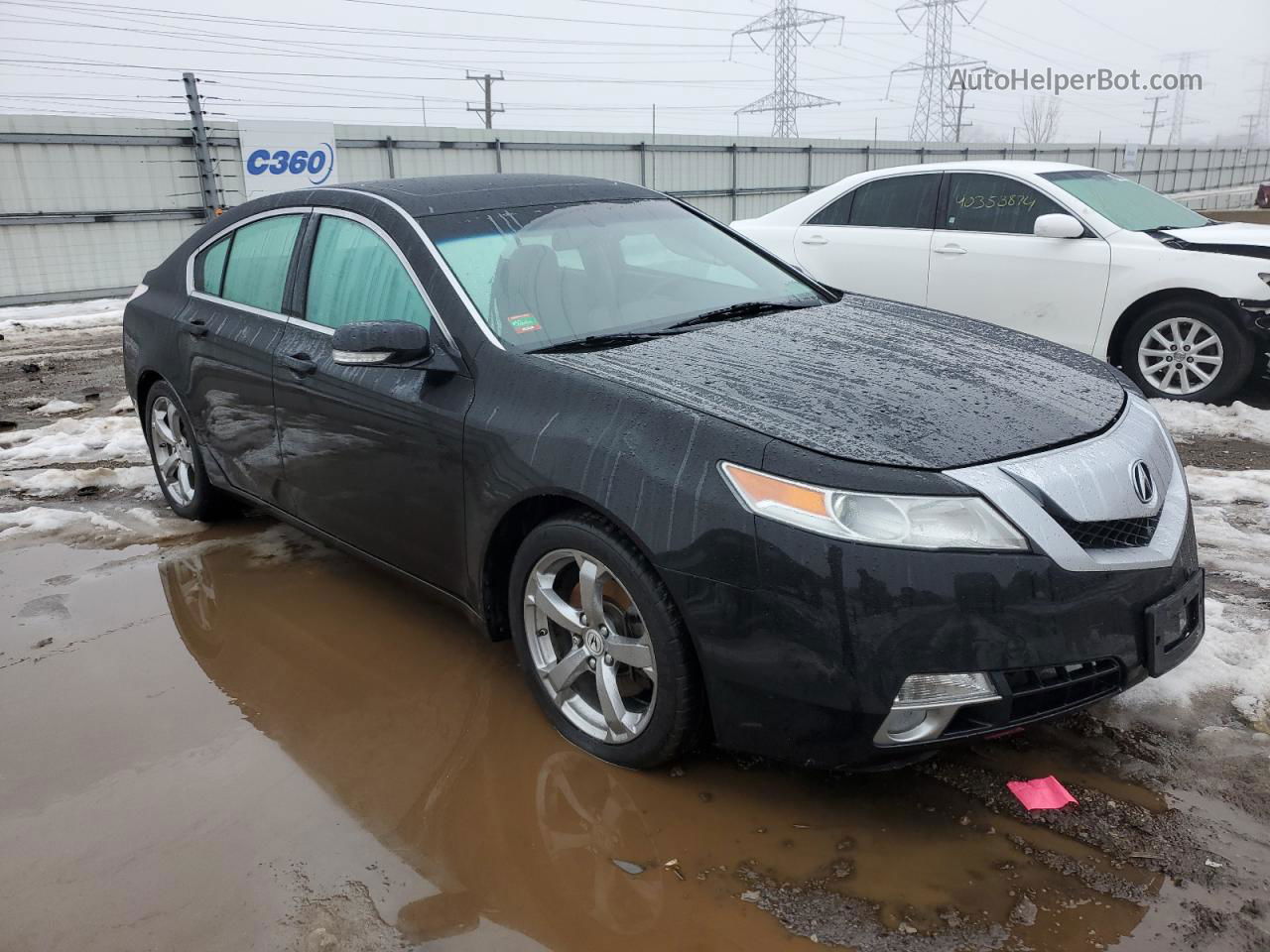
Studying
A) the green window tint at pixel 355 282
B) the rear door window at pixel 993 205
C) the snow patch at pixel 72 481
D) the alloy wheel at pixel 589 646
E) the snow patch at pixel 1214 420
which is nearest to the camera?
the alloy wheel at pixel 589 646

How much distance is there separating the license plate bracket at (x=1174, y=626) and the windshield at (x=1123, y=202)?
15.2 ft

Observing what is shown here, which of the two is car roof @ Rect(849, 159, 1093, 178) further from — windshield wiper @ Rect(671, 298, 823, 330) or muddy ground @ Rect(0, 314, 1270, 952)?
muddy ground @ Rect(0, 314, 1270, 952)

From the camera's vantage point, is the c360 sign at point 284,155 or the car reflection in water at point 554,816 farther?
the c360 sign at point 284,155

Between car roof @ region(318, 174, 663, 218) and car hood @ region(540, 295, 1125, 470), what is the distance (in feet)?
2.94

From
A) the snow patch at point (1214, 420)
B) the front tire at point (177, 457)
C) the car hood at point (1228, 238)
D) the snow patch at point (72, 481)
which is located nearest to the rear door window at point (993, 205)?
the car hood at point (1228, 238)

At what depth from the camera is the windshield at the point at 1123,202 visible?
265 inches

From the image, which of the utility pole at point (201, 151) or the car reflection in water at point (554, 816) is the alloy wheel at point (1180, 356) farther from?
the utility pole at point (201, 151)

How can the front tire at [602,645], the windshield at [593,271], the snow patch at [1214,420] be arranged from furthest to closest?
the snow patch at [1214,420]
the windshield at [593,271]
the front tire at [602,645]

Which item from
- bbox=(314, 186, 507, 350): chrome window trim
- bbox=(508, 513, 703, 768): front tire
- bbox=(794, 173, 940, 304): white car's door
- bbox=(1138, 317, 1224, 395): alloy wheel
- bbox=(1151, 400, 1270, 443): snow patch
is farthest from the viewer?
bbox=(794, 173, 940, 304): white car's door

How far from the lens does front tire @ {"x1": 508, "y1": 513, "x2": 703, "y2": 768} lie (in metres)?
2.57

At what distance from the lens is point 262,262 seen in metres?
4.20

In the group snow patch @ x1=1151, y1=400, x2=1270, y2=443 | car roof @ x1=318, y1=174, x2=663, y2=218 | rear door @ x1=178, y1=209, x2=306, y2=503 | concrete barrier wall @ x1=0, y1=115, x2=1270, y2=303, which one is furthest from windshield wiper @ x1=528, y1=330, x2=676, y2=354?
concrete barrier wall @ x1=0, y1=115, x2=1270, y2=303

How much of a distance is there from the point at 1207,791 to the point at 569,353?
2.08 meters

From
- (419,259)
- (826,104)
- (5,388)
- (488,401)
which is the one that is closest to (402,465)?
(488,401)
